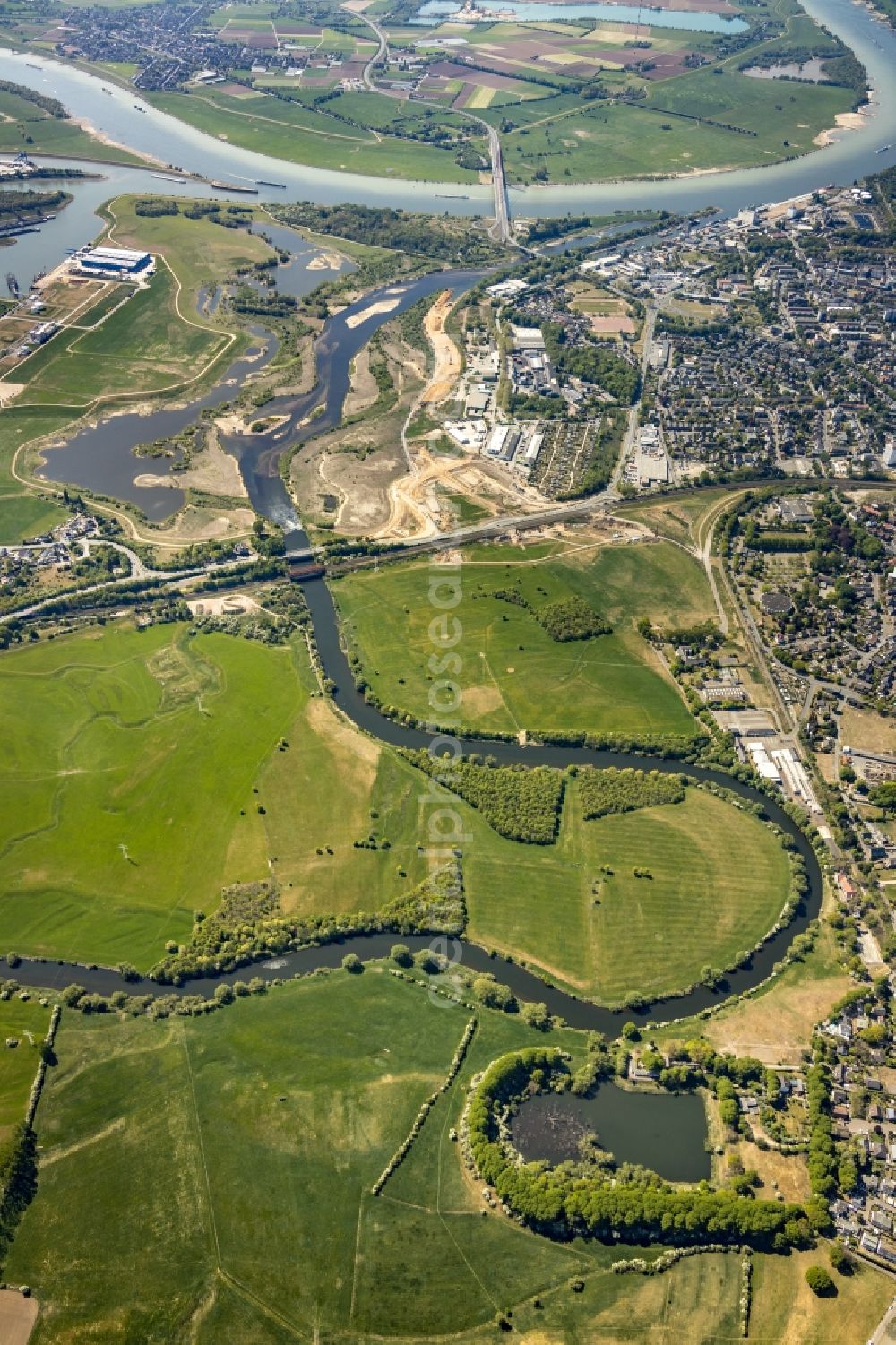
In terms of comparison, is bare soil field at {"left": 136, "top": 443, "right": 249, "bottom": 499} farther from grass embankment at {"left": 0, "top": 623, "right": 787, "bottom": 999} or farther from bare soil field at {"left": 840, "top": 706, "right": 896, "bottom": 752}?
bare soil field at {"left": 840, "top": 706, "right": 896, "bottom": 752}

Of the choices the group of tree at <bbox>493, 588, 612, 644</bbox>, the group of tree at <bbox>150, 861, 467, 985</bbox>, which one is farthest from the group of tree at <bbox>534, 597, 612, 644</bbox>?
the group of tree at <bbox>150, 861, 467, 985</bbox>

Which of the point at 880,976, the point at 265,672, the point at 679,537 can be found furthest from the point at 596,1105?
the point at 679,537

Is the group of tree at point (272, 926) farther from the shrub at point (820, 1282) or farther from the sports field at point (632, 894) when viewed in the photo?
the shrub at point (820, 1282)

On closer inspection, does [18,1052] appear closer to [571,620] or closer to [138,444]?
[571,620]

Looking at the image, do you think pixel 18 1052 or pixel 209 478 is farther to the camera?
pixel 209 478

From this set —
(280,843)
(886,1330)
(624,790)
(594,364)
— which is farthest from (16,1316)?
(594,364)

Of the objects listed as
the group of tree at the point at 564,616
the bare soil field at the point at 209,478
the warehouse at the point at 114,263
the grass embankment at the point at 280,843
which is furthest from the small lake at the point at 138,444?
the group of tree at the point at 564,616

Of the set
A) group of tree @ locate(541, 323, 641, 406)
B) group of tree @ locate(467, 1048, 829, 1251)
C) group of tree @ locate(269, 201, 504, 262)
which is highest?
group of tree @ locate(269, 201, 504, 262)
